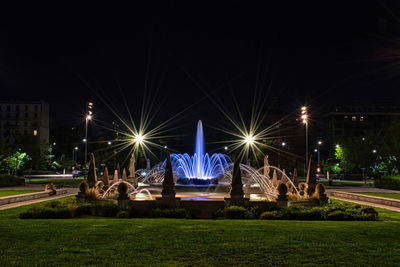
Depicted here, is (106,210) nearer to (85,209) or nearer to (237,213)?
(85,209)

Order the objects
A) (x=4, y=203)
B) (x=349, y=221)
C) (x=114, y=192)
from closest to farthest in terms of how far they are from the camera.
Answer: (x=349, y=221)
(x=4, y=203)
(x=114, y=192)

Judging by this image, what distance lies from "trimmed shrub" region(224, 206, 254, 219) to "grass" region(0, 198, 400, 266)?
7.50 ft

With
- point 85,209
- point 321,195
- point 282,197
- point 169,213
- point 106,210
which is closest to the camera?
point 169,213

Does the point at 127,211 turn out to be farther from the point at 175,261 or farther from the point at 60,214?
the point at 175,261

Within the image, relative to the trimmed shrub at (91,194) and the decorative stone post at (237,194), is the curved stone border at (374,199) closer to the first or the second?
the decorative stone post at (237,194)

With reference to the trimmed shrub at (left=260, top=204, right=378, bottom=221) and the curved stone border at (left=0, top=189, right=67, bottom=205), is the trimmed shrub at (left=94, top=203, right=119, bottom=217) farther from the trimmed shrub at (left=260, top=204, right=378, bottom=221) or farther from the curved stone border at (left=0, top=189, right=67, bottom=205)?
the curved stone border at (left=0, top=189, right=67, bottom=205)

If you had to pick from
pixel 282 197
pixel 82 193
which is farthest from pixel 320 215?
pixel 82 193

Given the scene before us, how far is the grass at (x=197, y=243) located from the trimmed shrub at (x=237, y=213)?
7.50 feet

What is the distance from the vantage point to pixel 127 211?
1460 centimetres

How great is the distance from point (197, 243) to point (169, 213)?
18.7 ft

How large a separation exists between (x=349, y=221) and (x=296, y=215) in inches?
81.5

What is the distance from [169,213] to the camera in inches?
563

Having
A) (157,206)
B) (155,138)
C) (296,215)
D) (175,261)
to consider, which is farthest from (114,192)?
(155,138)

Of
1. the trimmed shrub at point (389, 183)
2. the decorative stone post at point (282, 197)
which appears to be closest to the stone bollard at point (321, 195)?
the decorative stone post at point (282, 197)
